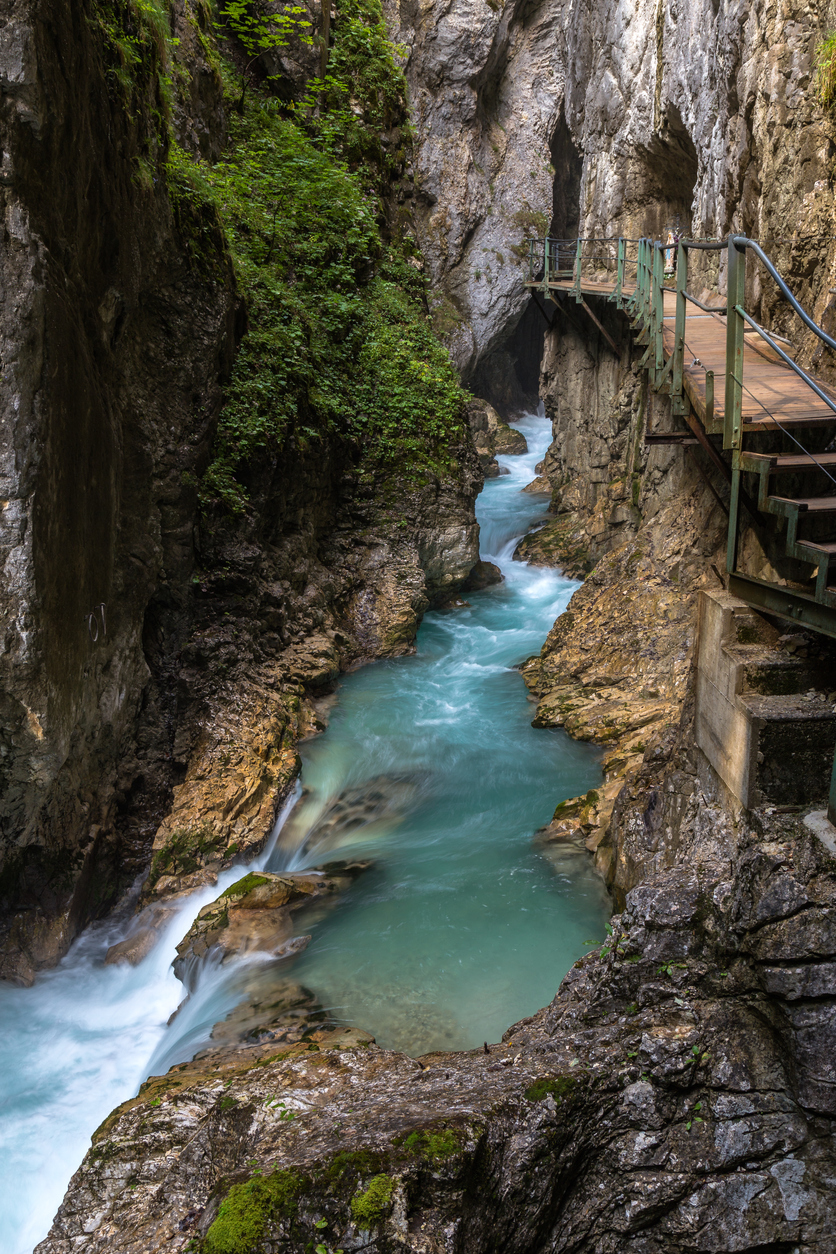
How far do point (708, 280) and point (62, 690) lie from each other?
11497mm

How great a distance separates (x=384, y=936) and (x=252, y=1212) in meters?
3.40

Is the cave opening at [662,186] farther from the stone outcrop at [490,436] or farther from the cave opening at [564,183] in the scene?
the cave opening at [564,183]

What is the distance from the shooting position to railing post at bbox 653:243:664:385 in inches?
308

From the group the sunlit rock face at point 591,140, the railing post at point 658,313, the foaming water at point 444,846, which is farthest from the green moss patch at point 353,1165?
the railing post at point 658,313

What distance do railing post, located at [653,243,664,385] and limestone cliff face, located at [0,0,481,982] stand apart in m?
4.59

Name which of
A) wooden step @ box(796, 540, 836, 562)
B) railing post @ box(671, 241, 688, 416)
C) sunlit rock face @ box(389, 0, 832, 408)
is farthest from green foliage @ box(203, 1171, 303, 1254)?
sunlit rock face @ box(389, 0, 832, 408)

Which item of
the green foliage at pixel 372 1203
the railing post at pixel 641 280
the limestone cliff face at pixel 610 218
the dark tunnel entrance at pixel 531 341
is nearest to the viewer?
the green foliage at pixel 372 1203

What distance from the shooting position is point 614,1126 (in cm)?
316

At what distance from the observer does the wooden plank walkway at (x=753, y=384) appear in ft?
17.4

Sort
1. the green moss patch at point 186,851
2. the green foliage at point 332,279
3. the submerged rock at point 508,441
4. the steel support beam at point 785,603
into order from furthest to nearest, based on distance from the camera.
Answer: the submerged rock at point 508,441 < the green foliage at point 332,279 < the green moss patch at point 186,851 < the steel support beam at point 785,603

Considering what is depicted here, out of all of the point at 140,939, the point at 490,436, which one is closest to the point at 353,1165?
the point at 140,939

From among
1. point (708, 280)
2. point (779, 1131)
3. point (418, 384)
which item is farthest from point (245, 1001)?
point (708, 280)

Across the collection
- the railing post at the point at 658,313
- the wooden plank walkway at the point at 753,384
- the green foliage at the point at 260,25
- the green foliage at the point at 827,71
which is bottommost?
the wooden plank walkway at the point at 753,384

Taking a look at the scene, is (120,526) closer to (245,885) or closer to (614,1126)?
(245,885)
